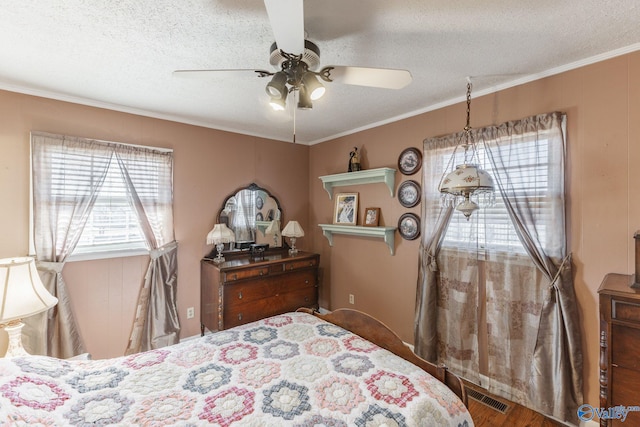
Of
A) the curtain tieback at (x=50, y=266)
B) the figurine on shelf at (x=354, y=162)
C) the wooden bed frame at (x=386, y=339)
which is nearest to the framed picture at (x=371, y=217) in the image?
the figurine on shelf at (x=354, y=162)

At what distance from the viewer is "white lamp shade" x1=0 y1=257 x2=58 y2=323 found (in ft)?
5.62

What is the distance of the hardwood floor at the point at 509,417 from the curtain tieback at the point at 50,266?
11.4 feet

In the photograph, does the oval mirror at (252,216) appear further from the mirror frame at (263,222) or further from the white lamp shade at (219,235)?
the white lamp shade at (219,235)

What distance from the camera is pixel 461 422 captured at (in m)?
1.22

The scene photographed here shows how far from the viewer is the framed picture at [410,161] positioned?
2.77 meters

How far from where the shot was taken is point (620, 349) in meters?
1.45

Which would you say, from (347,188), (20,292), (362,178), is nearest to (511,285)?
(362,178)

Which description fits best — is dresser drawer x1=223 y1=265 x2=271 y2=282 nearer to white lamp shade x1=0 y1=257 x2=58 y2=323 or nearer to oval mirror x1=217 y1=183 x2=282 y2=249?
oval mirror x1=217 y1=183 x2=282 y2=249

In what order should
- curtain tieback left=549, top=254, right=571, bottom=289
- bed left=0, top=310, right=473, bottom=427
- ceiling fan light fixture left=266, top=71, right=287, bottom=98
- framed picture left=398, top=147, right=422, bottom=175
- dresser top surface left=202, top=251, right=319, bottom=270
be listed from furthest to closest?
dresser top surface left=202, top=251, right=319, bottom=270 < framed picture left=398, top=147, right=422, bottom=175 < curtain tieback left=549, top=254, right=571, bottom=289 < ceiling fan light fixture left=266, top=71, right=287, bottom=98 < bed left=0, top=310, right=473, bottom=427

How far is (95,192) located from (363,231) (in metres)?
2.67

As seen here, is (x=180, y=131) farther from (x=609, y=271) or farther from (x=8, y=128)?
(x=609, y=271)

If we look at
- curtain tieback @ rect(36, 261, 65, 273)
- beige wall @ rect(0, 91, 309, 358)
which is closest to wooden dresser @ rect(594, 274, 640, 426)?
beige wall @ rect(0, 91, 309, 358)

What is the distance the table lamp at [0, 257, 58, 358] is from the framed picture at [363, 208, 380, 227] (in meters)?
2.79

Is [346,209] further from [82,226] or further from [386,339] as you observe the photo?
[82,226]
